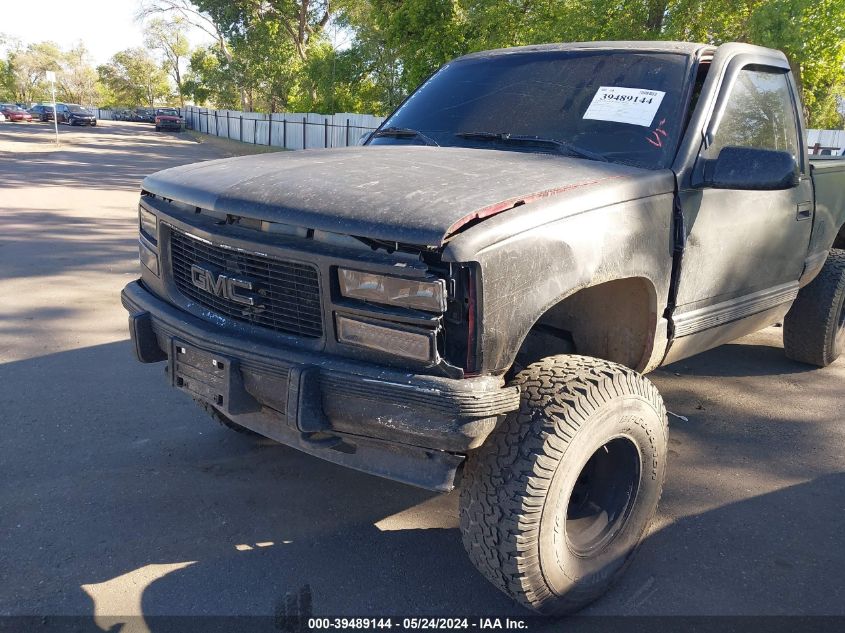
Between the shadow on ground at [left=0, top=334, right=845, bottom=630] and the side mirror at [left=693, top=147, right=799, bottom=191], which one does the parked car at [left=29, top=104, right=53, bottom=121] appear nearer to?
the shadow on ground at [left=0, top=334, right=845, bottom=630]

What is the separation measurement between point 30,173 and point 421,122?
16.5m

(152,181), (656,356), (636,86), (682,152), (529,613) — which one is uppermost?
(636,86)

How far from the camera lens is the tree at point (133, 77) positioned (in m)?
100

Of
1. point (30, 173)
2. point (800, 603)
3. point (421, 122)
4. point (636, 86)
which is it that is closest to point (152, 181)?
point (421, 122)

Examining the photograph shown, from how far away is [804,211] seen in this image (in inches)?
149

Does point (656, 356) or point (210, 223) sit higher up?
point (210, 223)

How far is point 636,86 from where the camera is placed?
3.16m

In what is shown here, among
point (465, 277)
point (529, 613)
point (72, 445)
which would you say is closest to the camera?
point (465, 277)

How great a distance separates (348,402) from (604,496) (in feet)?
→ 3.79

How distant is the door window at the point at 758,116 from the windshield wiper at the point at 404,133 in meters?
1.25

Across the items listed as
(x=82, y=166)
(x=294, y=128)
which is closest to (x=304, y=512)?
(x=82, y=166)

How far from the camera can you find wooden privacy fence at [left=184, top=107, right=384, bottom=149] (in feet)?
83.4

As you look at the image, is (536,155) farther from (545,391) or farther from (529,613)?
(529,613)

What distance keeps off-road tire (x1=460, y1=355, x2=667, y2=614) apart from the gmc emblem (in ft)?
3.03
